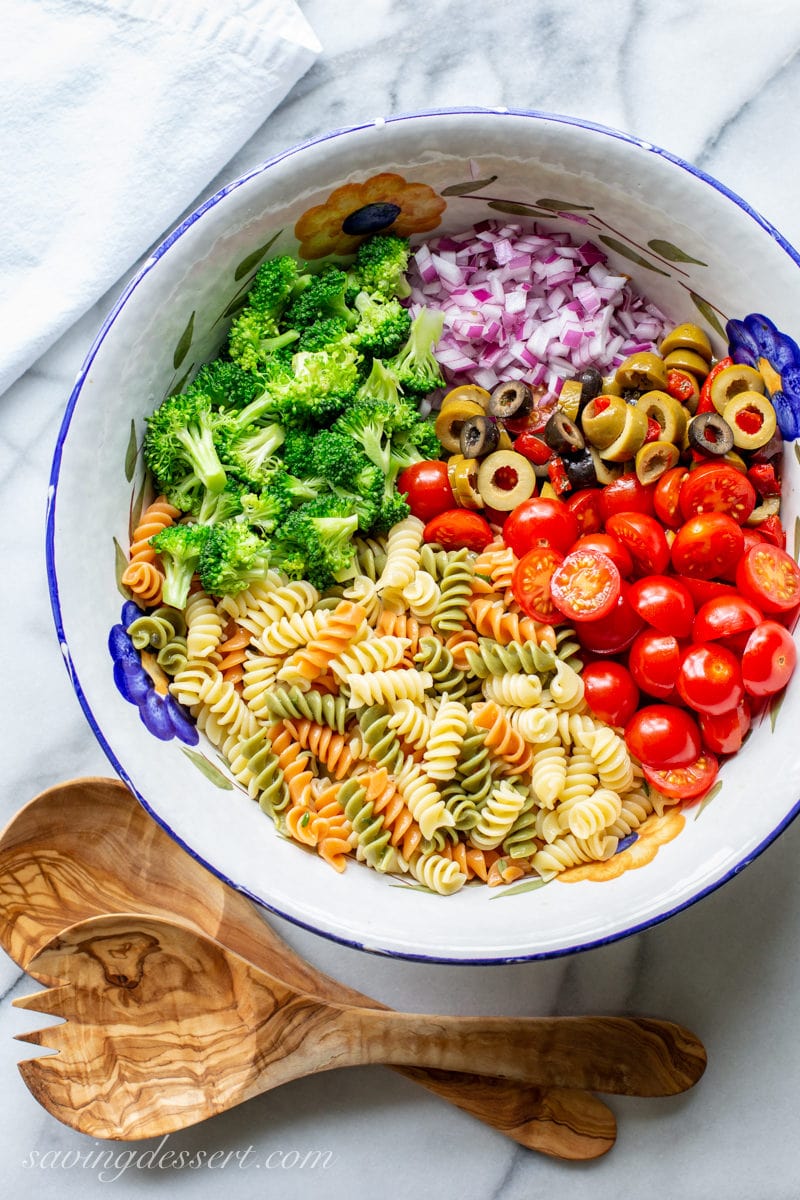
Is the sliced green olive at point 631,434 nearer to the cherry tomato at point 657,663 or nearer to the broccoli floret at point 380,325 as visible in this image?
the cherry tomato at point 657,663

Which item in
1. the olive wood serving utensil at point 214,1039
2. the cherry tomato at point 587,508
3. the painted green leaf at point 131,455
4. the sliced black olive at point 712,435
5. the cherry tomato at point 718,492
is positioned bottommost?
the olive wood serving utensil at point 214,1039

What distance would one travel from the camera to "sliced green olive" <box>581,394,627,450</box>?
9.67ft

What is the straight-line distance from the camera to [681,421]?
2979 millimetres

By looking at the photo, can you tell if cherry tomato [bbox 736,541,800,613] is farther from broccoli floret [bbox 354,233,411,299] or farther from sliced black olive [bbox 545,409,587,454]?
broccoli floret [bbox 354,233,411,299]

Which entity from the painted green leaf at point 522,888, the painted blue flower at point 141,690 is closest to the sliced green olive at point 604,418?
the painted green leaf at point 522,888

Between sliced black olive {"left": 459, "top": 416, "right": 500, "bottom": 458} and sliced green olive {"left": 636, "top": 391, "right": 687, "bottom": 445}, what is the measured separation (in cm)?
45

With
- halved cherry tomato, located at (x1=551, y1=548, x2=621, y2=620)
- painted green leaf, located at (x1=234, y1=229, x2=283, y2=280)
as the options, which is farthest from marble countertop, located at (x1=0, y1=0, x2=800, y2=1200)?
halved cherry tomato, located at (x1=551, y1=548, x2=621, y2=620)

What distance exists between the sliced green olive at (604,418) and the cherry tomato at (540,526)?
0.23 m

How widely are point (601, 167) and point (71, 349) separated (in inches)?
71.8

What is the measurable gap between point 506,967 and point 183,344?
2227 mm

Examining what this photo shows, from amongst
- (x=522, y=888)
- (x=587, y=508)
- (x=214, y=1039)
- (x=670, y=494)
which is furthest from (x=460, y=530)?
(x=214, y=1039)

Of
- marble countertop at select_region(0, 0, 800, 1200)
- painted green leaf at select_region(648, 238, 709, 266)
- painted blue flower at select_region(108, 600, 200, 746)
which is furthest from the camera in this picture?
marble countertop at select_region(0, 0, 800, 1200)

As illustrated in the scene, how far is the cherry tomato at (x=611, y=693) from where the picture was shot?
294 centimetres

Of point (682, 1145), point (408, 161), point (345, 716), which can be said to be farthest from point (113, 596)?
point (682, 1145)
